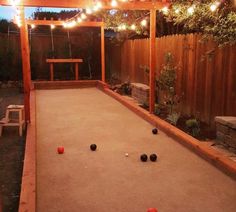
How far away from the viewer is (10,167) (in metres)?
4.51

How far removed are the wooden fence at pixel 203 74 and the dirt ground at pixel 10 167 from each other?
3.49 m

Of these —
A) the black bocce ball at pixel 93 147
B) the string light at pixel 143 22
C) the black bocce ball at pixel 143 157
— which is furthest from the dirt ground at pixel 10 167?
the string light at pixel 143 22

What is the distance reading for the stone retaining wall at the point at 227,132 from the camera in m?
4.89

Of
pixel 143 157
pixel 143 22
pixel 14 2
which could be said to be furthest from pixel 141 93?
pixel 143 157

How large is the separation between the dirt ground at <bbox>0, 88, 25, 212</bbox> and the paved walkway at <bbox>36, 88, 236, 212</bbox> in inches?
11.5

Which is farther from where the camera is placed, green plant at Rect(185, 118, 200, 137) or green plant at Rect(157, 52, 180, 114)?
green plant at Rect(157, 52, 180, 114)

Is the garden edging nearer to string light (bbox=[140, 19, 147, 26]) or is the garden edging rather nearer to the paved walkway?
the paved walkway

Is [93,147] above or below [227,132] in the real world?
below

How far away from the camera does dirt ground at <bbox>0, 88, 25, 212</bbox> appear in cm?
347

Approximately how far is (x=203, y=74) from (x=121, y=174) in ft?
11.6

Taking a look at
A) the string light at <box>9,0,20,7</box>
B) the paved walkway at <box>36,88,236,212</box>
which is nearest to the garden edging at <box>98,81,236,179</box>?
the paved walkway at <box>36,88,236,212</box>

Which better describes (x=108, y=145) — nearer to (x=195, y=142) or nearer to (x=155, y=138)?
(x=155, y=138)

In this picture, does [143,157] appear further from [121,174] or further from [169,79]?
[169,79]

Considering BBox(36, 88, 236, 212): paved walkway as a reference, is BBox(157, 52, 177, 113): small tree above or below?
above
